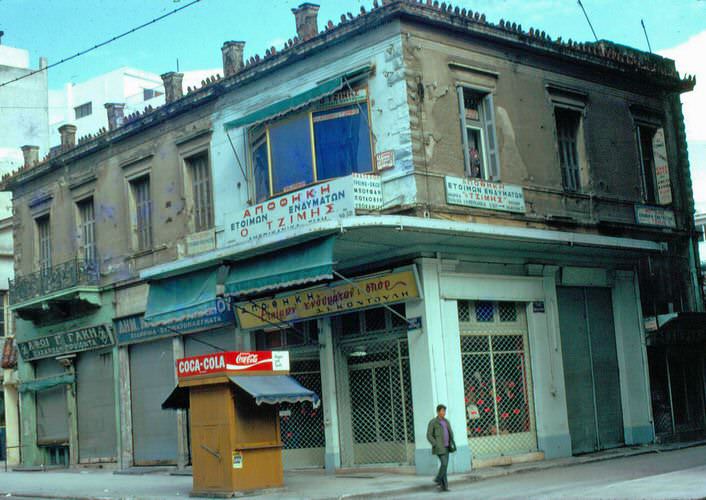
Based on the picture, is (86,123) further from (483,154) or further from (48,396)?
(483,154)

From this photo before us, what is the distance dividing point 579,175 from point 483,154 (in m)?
3.12

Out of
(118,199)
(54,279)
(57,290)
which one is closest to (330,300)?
(118,199)

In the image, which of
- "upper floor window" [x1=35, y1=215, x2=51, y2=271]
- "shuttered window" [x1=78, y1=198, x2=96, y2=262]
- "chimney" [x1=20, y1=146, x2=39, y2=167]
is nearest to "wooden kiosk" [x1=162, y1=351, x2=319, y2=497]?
"shuttered window" [x1=78, y1=198, x2=96, y2=262]

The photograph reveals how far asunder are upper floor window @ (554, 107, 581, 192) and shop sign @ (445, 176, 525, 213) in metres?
2.00

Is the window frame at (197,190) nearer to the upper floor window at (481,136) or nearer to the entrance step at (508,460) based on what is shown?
the upper floor window at (481,136)

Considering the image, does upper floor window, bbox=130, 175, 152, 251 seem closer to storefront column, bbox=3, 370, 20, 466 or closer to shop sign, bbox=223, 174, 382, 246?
shop sign, bbox=223, 174, 382, 246

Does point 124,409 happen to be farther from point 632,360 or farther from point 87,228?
point 632,360

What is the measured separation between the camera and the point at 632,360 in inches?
866

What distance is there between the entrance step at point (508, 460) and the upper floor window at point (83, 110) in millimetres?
49808

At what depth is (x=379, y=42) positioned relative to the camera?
61.1 ft

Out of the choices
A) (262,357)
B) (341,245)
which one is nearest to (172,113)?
(341,245)

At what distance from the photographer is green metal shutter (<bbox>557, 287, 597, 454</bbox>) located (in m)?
20.6

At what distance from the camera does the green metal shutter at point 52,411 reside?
89.0 feet

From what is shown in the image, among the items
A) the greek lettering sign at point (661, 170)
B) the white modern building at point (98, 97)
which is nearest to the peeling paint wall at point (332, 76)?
the greek lettering sign at point (661, 170)
